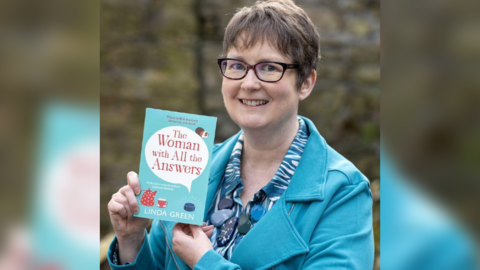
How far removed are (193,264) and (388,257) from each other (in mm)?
1072

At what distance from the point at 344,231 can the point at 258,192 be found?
33cm

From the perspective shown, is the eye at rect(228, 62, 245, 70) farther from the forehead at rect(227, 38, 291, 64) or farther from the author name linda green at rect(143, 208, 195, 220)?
the author name linda green at rect(143, 208, 195, 220)

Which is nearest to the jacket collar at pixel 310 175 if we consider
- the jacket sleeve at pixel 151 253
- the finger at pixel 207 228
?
the finger at pixel 207 228

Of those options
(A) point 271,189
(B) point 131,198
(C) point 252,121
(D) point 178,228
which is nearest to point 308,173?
(A) point 271,189

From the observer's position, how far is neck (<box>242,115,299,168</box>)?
1.83 metres

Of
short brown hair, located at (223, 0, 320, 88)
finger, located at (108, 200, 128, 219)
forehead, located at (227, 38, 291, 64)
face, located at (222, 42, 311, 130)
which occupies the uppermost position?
short brown hair, located at (223, 0, 320, 88)

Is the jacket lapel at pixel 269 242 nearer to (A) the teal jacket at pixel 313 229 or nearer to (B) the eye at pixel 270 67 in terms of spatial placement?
(A) the teal jacket at pixel 313 229

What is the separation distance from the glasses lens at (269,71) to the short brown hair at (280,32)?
0.06 m

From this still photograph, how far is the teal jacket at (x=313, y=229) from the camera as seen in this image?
63.2 inches

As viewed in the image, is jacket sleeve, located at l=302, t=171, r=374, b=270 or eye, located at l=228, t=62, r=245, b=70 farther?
eye, located at l=228, t=62, r=245, b=70

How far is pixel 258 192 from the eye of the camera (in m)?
1.79

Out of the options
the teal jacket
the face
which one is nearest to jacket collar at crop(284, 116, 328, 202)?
the teal jacket

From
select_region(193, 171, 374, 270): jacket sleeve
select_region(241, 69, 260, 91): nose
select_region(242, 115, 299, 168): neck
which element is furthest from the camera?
select_region(242, 115, 299, 168): neck

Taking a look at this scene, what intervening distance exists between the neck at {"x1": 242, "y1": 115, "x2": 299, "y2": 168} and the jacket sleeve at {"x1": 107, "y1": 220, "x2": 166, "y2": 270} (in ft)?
1.52
